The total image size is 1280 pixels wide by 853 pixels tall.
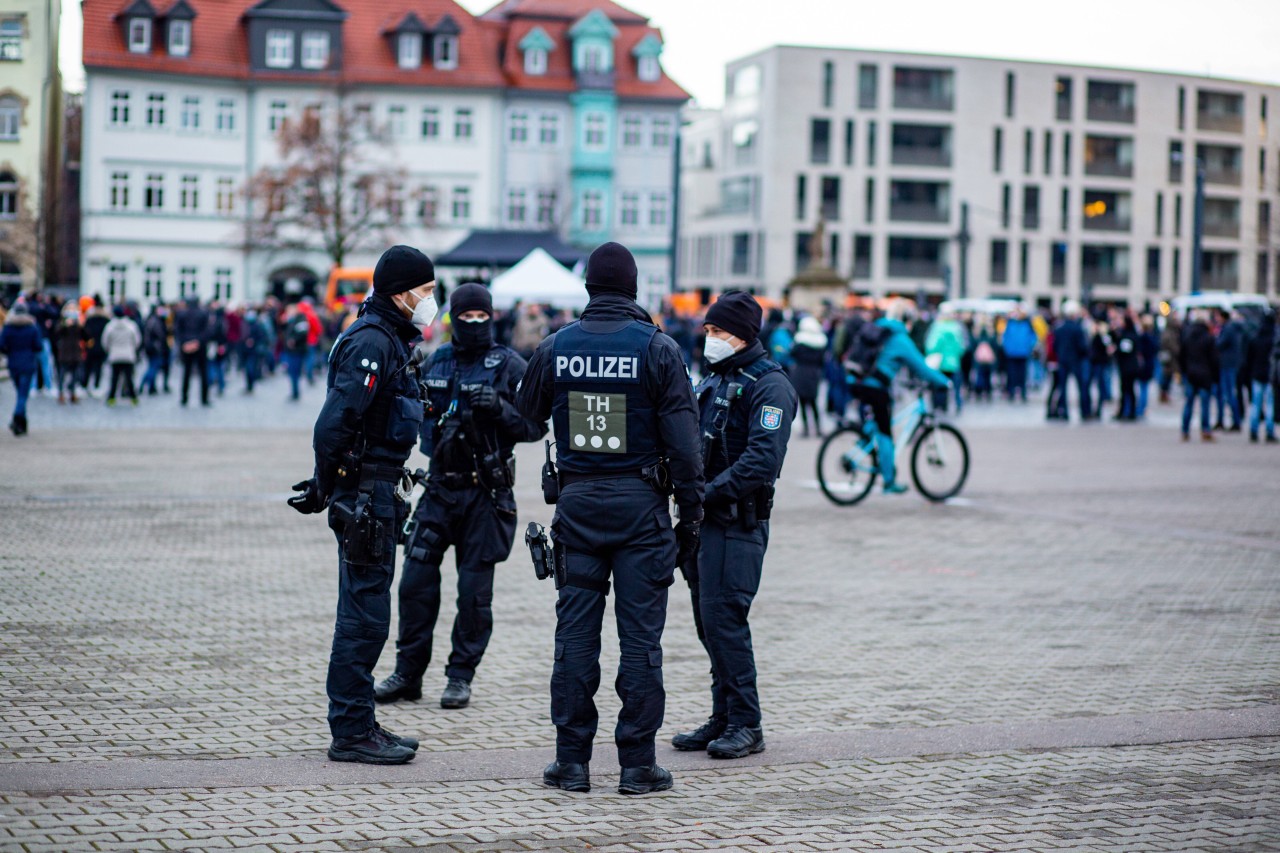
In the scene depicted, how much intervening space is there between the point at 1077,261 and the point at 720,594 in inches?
3406

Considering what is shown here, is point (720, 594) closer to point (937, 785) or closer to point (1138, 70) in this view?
point (937, 785)

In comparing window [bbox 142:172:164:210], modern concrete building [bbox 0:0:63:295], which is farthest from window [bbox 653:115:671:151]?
modern concrete building [bbox 0:0:63:295]

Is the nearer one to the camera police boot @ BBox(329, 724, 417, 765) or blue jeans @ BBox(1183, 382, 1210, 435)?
police boot @ BBox(329, 724, 417, 765)

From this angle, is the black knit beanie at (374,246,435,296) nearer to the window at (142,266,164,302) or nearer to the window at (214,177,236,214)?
the window at (142,266,164,302)

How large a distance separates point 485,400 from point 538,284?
30251 millimetres

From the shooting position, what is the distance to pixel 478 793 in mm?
5891

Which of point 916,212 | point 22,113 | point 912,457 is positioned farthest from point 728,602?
point 916,212

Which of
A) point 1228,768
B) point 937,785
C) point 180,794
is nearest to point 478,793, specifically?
point 180,794

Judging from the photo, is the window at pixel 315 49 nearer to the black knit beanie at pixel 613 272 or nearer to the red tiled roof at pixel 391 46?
the red tiled roof at pixel 391 46

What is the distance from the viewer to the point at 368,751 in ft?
20.6

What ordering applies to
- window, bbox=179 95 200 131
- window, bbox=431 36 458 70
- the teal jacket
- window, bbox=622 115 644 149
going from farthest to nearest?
window, bbox=622 115 644 149 < window, bbox=431 36 458 70 < window, bbox=179 95 200 131 < the teal jacket

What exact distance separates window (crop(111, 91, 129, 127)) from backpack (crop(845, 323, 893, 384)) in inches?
2234

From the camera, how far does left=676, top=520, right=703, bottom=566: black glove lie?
6227mm

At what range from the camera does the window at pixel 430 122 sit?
6912 cm
